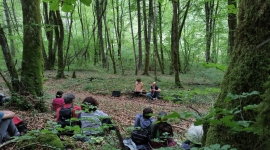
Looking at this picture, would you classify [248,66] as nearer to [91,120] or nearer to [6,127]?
[91,120]

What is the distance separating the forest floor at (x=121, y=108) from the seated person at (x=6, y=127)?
433mm

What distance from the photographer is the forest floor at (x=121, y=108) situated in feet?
16.6

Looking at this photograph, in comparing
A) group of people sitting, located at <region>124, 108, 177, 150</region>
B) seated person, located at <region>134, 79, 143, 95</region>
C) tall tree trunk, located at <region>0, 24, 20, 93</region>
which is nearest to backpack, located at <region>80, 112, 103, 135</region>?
group of people sitting, located at <region>124, 108, 177, 150</region>

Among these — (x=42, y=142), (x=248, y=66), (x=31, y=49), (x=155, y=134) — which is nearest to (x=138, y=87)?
(x=31, y=49)

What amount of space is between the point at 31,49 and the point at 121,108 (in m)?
4.27

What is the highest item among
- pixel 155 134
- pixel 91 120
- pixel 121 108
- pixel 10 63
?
pixel 10 63

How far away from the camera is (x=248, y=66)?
4.61 feet

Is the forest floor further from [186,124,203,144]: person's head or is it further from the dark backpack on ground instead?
the dark backpack on ground

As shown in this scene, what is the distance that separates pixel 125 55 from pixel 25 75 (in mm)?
19699

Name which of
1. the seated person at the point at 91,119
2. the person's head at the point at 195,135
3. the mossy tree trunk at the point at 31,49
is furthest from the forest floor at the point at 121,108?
the mossy tree trunk at the point at 31,49

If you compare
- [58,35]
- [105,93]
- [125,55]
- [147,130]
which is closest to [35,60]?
[147,130]

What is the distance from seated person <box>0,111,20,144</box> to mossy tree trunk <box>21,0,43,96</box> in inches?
85.2

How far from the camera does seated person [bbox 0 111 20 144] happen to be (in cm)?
382

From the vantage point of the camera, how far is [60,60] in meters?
15.3
